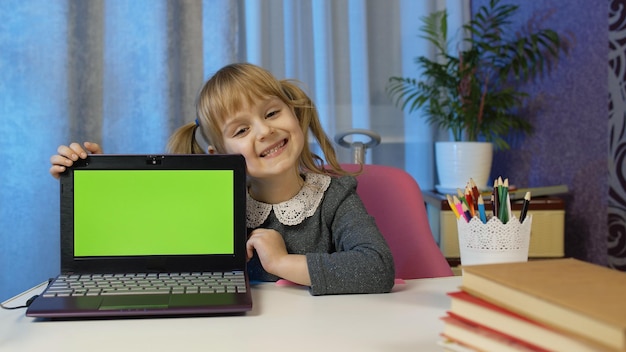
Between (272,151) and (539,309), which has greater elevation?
(272,151)

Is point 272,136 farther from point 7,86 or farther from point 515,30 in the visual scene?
Result: point 515,30

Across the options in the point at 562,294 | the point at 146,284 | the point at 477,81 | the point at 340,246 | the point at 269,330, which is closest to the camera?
the point at 562,294

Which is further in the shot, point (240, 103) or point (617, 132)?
point (617, 132)

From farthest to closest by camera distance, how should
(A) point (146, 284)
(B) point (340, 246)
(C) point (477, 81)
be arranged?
(C) point (477, 81) < (B) point (340, 246) < (A) point (146, 284)

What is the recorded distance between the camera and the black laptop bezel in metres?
0.84

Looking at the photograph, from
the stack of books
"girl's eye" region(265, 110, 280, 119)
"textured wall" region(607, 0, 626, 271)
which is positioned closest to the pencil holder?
the stack of books

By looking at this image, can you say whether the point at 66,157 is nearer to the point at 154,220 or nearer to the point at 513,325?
the point at 154,220

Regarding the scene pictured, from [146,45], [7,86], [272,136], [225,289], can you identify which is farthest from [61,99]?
[225,289]

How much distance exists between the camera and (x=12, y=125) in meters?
1.99

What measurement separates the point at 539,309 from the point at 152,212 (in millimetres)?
586

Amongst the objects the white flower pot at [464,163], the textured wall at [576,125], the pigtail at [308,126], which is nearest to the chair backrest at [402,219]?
the pigtail at [308,126]

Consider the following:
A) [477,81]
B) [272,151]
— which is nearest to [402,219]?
[272,151]

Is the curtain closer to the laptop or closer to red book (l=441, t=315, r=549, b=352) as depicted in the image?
the laptop

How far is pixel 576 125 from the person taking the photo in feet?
6.95
